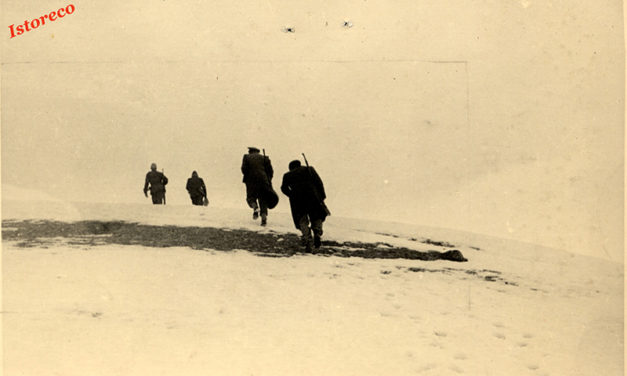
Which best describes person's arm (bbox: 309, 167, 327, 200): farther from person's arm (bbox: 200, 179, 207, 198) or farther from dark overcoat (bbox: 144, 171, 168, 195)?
dark overcoat (bbox: 144, 171, 168, 195)

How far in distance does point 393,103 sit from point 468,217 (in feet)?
4.01

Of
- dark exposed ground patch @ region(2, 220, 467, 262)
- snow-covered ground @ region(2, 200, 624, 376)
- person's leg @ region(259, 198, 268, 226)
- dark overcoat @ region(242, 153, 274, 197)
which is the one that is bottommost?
snow-covered ground @ region(2, 200, 624, 376)

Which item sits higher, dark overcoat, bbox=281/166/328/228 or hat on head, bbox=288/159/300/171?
hat on head, bbox=288/159/300/171

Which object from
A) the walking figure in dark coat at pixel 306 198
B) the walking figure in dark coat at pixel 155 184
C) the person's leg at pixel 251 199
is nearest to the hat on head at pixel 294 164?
the walking figure in dark coat at pixel 306 198

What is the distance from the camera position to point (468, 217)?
198 inches

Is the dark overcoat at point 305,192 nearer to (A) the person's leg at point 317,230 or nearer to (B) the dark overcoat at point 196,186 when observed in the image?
(A) the person's leg at point 317,230

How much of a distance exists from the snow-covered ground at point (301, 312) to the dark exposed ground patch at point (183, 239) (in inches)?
3.9

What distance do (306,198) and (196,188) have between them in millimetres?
1073

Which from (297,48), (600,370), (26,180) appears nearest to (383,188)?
(297,48)

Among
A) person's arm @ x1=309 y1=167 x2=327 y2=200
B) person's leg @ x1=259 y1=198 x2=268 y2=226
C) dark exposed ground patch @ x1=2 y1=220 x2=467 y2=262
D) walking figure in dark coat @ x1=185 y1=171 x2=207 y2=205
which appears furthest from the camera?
person's leg @ x1=259 y1=198 x2=268 y2=226

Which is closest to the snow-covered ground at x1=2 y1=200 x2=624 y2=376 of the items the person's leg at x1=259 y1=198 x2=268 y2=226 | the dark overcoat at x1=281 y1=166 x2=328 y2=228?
the dark overcoat at x1=281 y1=166 x2=328 y2=228

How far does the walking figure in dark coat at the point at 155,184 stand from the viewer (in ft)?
17.4

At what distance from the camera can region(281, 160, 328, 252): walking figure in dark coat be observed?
5.29 meters

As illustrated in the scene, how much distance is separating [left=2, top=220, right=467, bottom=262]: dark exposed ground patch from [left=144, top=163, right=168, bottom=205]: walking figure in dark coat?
324 millimetres
